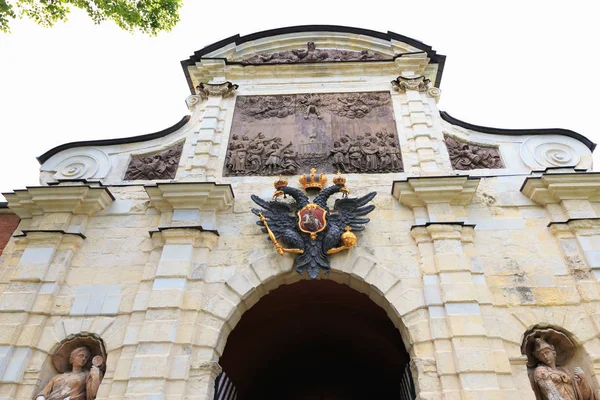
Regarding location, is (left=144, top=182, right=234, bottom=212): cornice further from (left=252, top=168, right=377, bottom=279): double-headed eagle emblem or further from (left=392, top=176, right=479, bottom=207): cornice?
(left=392, top=176, right=479, bottom=207): cornice

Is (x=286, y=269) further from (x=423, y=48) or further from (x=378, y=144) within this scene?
(x=423, y=48)

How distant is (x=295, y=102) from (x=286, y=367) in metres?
6.55

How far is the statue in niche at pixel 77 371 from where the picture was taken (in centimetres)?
563

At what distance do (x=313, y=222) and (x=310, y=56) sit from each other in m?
5.19

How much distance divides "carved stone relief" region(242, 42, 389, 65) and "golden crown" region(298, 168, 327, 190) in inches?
147

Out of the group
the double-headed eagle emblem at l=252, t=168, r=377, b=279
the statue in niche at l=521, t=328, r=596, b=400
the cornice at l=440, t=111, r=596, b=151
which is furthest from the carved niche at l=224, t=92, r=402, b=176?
the statue in niche at l=521, t=328, r=596, b=400

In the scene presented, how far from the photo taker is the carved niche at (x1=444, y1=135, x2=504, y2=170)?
7.88 meters

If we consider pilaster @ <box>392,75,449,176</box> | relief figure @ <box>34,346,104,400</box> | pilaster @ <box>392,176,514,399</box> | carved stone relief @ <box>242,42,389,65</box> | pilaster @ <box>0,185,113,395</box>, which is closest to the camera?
pilaster @ <box>392,176,514,399</box>

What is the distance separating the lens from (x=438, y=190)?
690cm

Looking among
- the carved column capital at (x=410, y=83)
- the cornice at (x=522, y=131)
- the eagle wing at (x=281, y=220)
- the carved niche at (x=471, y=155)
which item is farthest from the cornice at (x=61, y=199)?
the cornice at (x=522, y=131)

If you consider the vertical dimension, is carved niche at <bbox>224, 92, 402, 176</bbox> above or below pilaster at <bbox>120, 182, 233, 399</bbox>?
above

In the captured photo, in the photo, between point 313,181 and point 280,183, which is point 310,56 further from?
point 280,183

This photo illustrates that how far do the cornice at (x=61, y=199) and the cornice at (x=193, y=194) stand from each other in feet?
3.42

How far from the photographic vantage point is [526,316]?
595 centimetres
